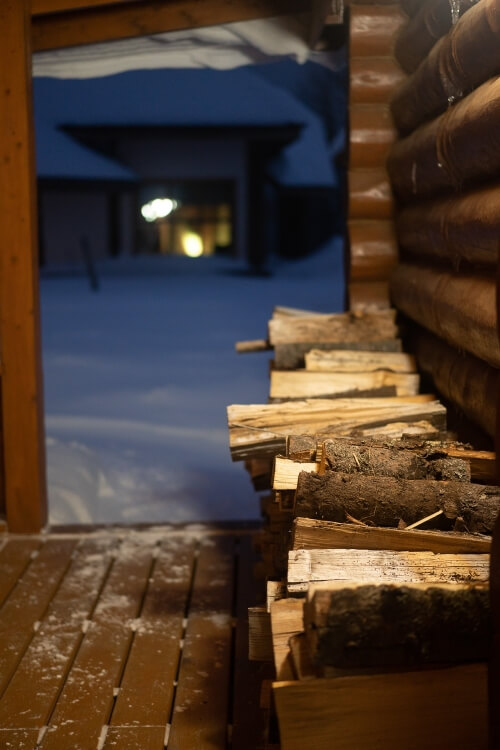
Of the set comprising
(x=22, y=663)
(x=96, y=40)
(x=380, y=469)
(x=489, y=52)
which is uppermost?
(x=96, y=40)

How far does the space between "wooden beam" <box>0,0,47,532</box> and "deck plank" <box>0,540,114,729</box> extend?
551mm

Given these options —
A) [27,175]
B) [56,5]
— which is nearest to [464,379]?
[27,175]

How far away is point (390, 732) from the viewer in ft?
7.41

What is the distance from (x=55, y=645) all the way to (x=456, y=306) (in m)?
2.35

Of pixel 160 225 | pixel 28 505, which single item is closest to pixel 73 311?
pixel 160 225

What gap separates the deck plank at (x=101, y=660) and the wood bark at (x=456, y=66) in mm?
2887

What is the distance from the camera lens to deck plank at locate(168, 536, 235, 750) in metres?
3.37

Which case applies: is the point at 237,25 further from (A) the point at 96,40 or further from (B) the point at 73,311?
(B) the point at 73,311

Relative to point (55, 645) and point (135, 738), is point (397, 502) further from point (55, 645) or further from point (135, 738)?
point (55, 645)

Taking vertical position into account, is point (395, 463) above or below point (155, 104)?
below

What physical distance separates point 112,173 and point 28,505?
16401 millimetres

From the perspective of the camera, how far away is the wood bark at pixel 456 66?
341 cm

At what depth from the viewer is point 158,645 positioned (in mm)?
4141

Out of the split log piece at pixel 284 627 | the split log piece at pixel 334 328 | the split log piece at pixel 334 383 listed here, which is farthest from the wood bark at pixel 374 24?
the split log piece at pixel 284 627
